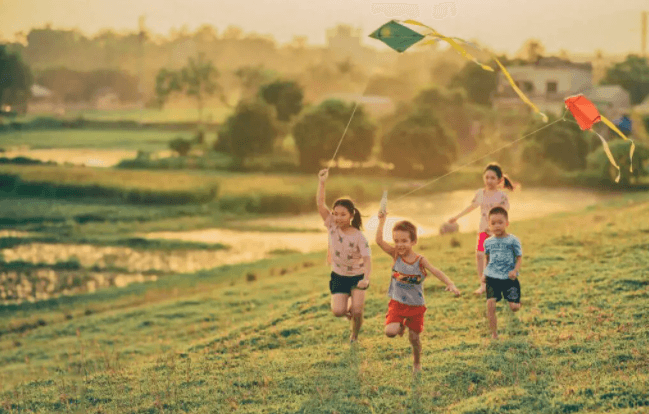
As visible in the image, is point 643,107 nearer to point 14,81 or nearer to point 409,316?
point 14,81

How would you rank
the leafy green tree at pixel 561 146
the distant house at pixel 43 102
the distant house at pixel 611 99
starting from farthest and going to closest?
→ the distant house at pixel 43 102
the leafy green tree at pixel 561 146
the distant house at pixel 611 99

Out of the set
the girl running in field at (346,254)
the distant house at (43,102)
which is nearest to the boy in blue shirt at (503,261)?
the girl running in field at (346,254)

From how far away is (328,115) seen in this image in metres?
52.4

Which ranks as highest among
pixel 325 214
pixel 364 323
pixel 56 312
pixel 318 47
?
pixel 318 47

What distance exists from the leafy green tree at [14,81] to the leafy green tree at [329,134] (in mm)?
20832

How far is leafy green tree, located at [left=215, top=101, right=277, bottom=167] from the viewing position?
54375mm

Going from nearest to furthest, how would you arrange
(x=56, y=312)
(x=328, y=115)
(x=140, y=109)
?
1. (x=56, y=312)
2. (x=328, y=115)
3. (x=140, y=109)

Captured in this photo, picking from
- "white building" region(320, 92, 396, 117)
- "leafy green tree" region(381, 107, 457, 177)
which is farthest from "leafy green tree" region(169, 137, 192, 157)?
"leafy green tree" region(381, 107, 457, 177)

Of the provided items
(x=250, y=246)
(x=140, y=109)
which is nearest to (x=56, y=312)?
(x=250, y=246)

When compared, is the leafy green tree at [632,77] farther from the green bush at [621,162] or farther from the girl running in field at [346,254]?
the girl running in field at [346,254]

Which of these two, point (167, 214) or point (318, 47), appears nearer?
point (167, 214)

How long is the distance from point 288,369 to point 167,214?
31420 mm

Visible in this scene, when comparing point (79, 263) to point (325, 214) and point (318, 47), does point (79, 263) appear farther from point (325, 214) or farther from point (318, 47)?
point (318, 47)

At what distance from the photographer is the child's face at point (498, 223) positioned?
10156mm
